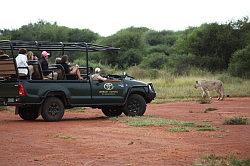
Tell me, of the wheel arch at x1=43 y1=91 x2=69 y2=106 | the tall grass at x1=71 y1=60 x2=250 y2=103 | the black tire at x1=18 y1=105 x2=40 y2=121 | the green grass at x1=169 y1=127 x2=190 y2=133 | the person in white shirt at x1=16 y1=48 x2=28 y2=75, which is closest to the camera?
the green grass at x1=169 y1=127 x2=190 y2=133

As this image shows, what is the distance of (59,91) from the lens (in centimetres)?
1886

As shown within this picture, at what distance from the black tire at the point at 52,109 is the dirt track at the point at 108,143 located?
366 millimetres

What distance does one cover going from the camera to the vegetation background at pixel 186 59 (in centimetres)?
3778

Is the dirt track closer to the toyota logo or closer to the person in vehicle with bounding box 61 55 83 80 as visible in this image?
the toyota logo

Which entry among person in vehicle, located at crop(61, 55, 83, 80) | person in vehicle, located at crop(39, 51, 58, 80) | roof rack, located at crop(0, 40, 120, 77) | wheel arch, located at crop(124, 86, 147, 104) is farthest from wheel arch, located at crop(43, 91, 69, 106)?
wheel arch, located at crop(124, 86, 147, 104)

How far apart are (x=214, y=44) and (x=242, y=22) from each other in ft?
16.2

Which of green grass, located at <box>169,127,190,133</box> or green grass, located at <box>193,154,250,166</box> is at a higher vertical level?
green grass, located at <box>193,154,250,166</box>

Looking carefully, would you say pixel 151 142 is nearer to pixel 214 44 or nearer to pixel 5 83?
pixel 5 83

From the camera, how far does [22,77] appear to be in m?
18.5

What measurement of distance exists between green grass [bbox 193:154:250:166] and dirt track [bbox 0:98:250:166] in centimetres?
25

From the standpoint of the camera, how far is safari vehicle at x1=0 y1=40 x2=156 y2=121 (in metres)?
18.2

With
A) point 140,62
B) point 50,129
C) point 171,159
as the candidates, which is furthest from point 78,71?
point 140,62

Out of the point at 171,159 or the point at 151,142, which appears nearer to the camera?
the point at 171,159

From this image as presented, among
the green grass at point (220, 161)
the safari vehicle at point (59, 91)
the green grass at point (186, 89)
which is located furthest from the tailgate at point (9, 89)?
the green grass at point (186, 89)
